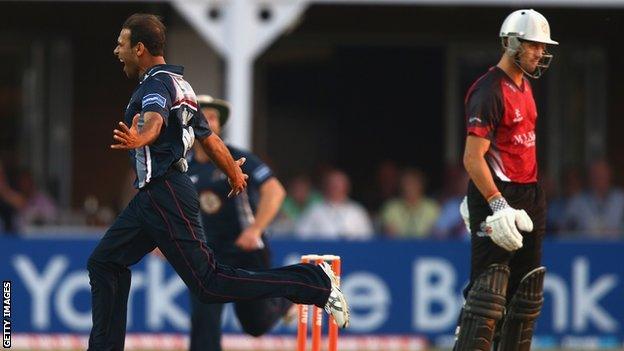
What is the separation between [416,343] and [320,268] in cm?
509

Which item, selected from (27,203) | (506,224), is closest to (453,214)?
(27,203)

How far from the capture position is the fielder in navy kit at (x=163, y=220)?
21.8 feet

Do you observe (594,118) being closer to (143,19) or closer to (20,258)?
(20,258)

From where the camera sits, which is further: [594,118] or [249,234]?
[594,118]

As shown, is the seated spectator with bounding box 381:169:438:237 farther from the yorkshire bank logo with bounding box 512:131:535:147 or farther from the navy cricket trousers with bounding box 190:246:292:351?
the yorkshire bank logo with bounding box 512:131:535:147

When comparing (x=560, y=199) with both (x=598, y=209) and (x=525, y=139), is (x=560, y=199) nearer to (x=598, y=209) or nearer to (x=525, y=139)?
(x=598, y=209)

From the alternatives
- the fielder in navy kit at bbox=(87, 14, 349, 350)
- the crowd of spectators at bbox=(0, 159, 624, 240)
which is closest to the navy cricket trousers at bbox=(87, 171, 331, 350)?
the fielder in navy kit at bbox=(87, 14, 349, 350)

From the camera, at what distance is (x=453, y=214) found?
1292cm

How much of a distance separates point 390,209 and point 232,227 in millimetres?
4774

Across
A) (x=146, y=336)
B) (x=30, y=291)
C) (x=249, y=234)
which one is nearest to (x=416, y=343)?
(x=146, y=336)

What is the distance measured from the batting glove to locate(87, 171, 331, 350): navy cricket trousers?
0.87 m

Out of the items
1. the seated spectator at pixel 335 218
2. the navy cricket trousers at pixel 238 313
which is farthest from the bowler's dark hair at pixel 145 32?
the seated spectator at pixel 335 218

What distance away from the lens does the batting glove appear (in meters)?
7.00

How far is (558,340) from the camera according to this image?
1207 centimetres
